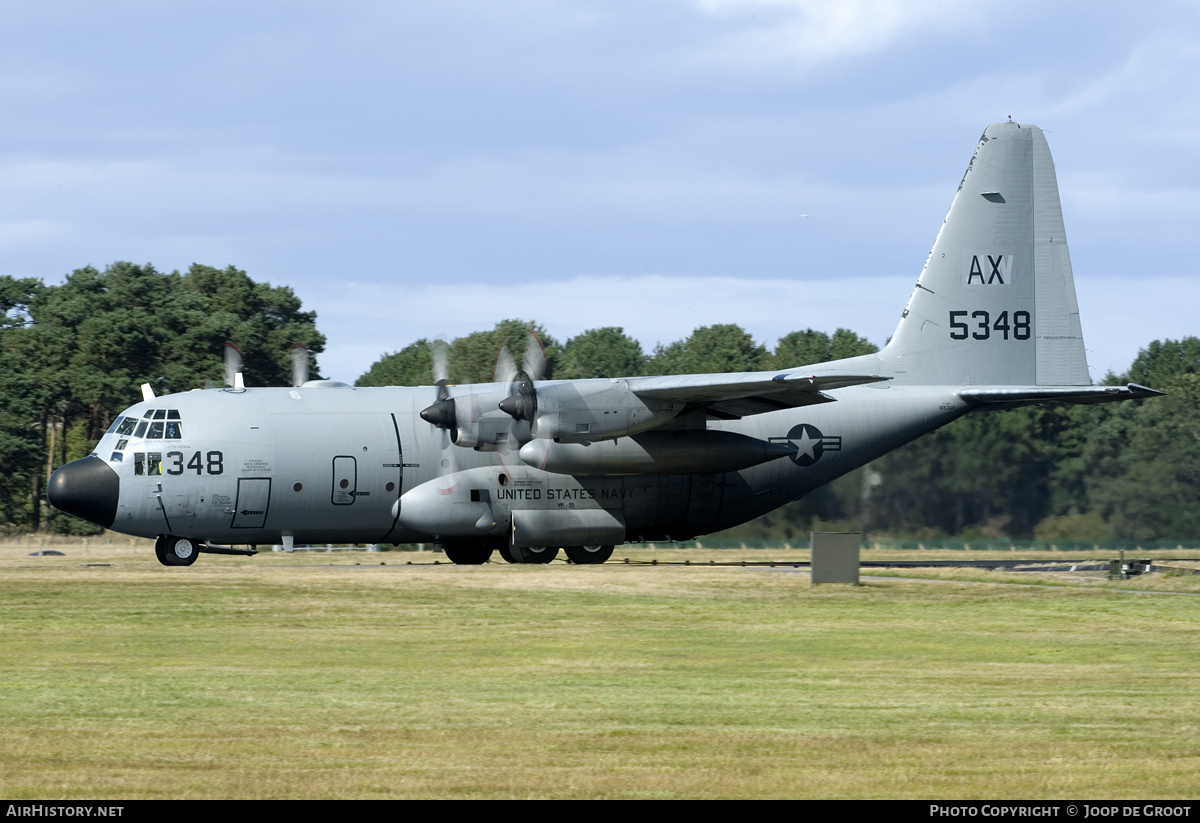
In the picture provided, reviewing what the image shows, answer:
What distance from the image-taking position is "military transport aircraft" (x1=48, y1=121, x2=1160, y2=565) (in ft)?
111

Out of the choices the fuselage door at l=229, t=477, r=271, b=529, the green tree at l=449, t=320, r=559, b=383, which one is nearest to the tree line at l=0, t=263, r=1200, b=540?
the green tree at l=449, t=320, r=559, b=383

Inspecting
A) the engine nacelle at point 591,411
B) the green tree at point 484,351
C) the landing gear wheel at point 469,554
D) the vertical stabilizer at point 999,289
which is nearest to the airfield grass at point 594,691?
the engine nacelle at point 591,411

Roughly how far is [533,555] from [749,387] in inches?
332

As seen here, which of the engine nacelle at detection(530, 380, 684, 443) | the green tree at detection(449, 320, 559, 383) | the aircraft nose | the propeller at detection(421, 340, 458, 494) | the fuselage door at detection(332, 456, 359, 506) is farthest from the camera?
the green tree at detection(449, 320, 559, 383)

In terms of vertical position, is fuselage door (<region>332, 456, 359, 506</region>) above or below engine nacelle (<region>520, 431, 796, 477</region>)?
below

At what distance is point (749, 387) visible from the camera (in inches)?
1323

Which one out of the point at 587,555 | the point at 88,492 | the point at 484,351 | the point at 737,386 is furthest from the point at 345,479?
the point at 484,351

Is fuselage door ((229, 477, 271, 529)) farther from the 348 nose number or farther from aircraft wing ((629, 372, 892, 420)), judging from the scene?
the 348 nose number

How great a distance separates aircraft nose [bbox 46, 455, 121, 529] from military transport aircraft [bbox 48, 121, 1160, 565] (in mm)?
47

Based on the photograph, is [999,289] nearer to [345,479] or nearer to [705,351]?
[345,479]

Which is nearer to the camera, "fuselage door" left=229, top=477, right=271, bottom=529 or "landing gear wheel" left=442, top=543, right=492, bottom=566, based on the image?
"fuselage door" left=229, top=477, right=271, bottom=529

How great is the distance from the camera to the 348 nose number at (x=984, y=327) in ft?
134

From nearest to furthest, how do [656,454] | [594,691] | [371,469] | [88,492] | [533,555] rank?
[594,691] < [88,492] < [371,469] < [656,454] < [533,555]
